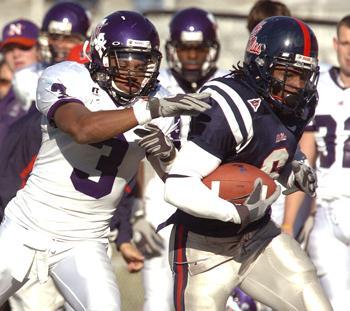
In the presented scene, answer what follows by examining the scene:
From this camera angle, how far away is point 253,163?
3852 millimetres

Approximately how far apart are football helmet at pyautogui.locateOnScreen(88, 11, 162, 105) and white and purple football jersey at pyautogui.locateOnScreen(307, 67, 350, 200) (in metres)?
1.46

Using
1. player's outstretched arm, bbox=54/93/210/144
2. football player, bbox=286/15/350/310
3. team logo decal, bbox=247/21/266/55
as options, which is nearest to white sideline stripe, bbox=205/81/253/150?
player's outstretched arm, bbox=54/93/210/144

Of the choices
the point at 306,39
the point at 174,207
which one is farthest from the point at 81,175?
the point at 174,207

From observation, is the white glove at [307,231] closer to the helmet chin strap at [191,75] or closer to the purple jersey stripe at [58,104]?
the helmet chin strap at [191,75]

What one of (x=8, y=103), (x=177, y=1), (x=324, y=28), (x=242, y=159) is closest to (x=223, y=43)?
(x=324, y=28)

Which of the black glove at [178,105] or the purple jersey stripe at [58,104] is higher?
the black glove at [178,105]

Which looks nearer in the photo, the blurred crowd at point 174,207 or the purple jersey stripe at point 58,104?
the purple jersey stripe at point 58,104

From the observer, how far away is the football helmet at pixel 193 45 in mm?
5582

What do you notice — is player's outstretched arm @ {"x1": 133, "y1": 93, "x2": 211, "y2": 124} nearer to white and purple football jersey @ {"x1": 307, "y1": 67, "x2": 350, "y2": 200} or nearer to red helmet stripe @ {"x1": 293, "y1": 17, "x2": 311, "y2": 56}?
red helmet stripe @ {"x1": 293, "y1": 17, "x2": 311, "y2": 56}

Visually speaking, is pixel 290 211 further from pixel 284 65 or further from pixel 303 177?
pixel 284 65

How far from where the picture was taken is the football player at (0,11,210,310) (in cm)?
386

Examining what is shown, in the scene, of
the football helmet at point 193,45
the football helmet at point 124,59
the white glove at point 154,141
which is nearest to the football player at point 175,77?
the football helmet at point 193,45

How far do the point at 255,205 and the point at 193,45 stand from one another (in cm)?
217

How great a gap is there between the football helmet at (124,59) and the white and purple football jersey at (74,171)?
54 mm
